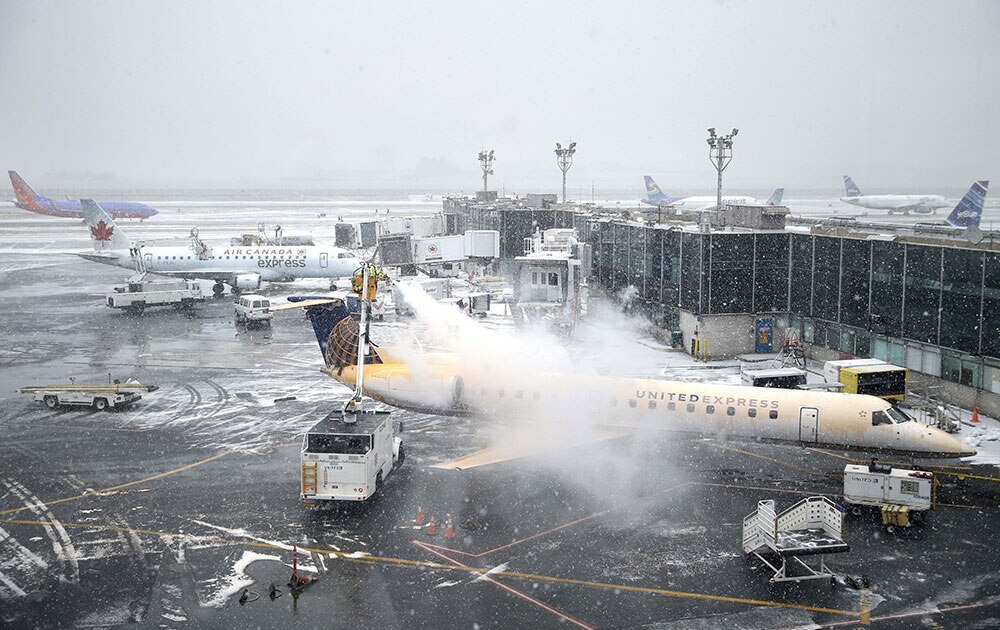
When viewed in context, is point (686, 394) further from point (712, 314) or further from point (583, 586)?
point (712, 314)

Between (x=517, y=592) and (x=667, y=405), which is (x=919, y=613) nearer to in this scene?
(x=517, y=592)

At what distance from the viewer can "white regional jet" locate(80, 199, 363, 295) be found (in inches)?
3135

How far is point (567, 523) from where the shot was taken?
26.2 meters

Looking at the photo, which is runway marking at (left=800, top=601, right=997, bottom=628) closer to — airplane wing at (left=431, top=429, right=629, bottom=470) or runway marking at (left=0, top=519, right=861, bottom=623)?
runway marking at (left=0, top=519, right=861, bottom=623)

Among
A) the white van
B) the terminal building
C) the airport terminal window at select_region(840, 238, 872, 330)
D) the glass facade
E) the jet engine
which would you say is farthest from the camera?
Result: the jet engine

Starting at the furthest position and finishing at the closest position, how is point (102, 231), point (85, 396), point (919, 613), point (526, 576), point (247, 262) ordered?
1. point (102, 231)
2. point (247, 262)
3. point (85, 396)
4. point (526, 576)
5. point (919, 613)

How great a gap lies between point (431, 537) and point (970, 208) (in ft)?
240

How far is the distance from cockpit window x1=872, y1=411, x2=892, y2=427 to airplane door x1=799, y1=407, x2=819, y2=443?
191 centimetres

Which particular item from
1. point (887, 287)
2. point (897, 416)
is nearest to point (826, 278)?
point (887, 287)

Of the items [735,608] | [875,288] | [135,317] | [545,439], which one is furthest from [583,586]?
[135,317]

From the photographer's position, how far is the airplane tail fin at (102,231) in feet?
272

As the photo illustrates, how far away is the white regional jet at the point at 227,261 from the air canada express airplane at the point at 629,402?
47505 millimetres

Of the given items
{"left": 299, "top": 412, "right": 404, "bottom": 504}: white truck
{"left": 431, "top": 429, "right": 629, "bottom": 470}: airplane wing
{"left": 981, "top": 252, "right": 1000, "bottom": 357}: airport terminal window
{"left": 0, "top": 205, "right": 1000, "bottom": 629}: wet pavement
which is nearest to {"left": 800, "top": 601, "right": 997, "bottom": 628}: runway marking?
{"left": 0, "top": 205, "right": 1000, "bottom": 629}: wet pavement

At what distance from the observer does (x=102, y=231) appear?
272 ft
